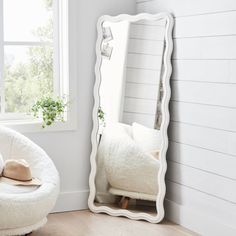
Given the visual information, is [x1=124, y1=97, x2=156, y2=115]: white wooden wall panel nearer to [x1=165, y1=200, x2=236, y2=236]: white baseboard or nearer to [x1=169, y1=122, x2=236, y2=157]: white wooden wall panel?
[x1=169, y1=122, x2=236, y2=157]: white wooden wall panel

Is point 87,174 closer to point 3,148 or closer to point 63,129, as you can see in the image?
point 63,129

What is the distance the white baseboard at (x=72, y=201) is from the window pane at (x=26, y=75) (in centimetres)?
74

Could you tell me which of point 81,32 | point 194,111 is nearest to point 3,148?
point 81,32

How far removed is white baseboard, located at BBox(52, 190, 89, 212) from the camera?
4.16 m

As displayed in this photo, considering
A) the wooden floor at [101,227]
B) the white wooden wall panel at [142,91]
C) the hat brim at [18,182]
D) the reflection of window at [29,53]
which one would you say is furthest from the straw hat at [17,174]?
the white wooden wall panel at [142,91]

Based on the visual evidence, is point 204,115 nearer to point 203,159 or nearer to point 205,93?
point 205,93

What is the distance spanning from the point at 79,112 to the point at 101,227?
937 mm

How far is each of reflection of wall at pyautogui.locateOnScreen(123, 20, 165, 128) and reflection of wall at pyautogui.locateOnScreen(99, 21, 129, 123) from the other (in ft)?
0.16

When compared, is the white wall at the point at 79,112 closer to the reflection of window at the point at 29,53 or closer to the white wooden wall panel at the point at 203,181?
the reflection of window at the point at 29,53

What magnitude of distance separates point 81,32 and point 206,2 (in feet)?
3.54

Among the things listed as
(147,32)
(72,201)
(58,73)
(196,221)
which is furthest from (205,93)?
(72,201)

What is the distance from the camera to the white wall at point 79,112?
161 inches

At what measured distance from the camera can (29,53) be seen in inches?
164

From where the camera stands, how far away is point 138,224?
12.5ft
